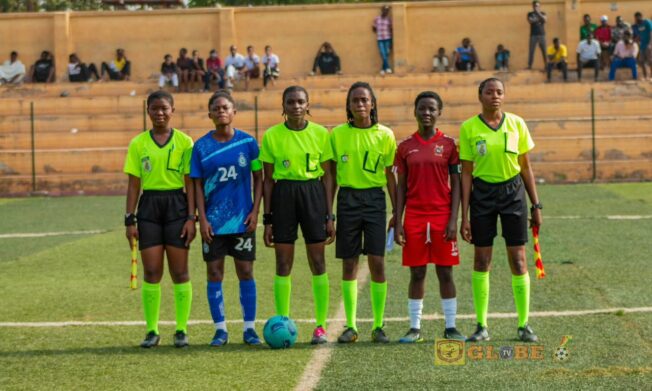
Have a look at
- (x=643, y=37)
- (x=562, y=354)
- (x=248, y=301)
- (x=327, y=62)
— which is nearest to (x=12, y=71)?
(x=327, y=62)

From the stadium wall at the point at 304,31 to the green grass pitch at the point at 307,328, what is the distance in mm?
20364

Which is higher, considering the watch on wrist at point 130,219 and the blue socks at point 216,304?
the watch on wrist at point 130,219

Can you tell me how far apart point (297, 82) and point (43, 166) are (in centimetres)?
815

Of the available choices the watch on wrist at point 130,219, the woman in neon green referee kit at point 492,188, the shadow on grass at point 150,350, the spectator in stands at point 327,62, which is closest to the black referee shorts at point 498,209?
the woman in neon green referee kit at point 492,188

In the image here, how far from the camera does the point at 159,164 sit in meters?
8.73

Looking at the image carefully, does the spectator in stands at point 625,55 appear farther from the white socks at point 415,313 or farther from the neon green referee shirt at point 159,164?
the neon green referee shirt at point 159,164

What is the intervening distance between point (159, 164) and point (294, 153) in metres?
1.00

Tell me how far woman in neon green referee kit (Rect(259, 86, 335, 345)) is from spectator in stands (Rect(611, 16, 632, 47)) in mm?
26385

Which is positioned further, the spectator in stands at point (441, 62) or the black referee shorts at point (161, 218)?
the spectator in stands at point (441, 62)

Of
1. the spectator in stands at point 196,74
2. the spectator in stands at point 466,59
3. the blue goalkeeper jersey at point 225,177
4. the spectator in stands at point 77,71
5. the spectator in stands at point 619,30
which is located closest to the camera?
the blue goalkeeper jersey at point 225,177

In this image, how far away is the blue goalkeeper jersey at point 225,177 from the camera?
866 centimetres

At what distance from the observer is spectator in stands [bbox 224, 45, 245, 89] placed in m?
34.0

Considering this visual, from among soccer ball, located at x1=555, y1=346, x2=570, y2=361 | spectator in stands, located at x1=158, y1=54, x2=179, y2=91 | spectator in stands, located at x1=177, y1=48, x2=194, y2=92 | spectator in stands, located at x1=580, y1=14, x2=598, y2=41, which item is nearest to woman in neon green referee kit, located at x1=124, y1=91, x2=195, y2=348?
A: soccer ball, located at x1=555, y1=346, x2=570, y2=361

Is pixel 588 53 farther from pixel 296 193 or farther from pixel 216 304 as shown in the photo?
pixel 216 304
